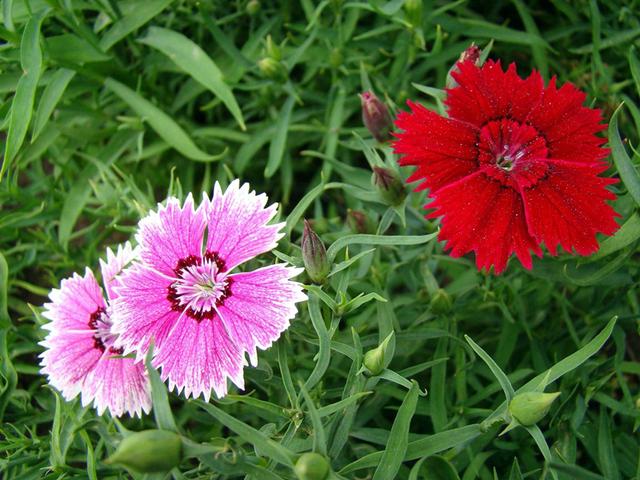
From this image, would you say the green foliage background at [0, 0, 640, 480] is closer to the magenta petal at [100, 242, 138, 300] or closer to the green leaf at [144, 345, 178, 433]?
the green leaf at [144, 345, 178, 433]

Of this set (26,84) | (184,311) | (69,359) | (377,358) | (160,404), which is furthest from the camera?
(26,84)

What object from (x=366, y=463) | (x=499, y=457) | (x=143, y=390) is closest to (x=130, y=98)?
(x=143, y=390)

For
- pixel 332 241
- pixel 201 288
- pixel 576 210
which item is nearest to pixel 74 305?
pixel 201 288

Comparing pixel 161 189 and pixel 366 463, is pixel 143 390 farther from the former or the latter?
pixel 161 189

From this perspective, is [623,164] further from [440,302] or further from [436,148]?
[440,302]

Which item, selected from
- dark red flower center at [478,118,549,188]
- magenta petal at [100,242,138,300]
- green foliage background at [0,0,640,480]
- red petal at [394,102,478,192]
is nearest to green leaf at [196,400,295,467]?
green foliage background at [0,0,640,480]

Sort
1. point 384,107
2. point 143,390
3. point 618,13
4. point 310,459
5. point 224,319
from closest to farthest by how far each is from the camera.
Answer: point 310,459 → point 224,319 → point 143,390 → point 384,107 → point 618,13
